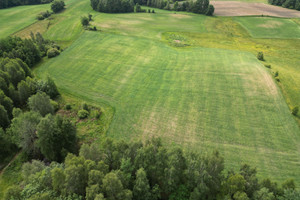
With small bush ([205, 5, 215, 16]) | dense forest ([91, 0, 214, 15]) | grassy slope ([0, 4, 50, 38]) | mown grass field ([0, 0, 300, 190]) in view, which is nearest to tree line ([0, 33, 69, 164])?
mown grass field ([0, 0, 300, 190])

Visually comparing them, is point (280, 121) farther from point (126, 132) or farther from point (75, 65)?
point (75, 65)

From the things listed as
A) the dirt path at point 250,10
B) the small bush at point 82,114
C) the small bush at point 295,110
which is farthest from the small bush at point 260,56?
the dirt path at point 250,10

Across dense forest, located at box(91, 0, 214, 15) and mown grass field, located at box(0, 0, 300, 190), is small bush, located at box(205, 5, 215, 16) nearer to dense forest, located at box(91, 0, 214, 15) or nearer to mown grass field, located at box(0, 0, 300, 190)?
dense forest, located at box(91, 0, 214, 15)

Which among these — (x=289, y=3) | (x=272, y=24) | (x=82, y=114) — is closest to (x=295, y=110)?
(x=82, y=114)

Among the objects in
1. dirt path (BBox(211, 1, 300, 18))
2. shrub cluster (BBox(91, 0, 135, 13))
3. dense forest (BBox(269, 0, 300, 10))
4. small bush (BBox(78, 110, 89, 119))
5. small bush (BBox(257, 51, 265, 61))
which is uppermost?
A: dense forest (BBox(269, 0, 300, 10))

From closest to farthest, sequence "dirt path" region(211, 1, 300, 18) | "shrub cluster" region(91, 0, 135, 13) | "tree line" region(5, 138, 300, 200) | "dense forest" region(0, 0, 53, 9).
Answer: "tree line" region(5, 138, 300, 200) < "shrub cluster" region(91, 0, 135, 13) < "dirt path" region(211, 1, 300, 18) < "dense forest" region(0, 0, 53, 9)

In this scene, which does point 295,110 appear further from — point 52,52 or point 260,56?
point 52,52
